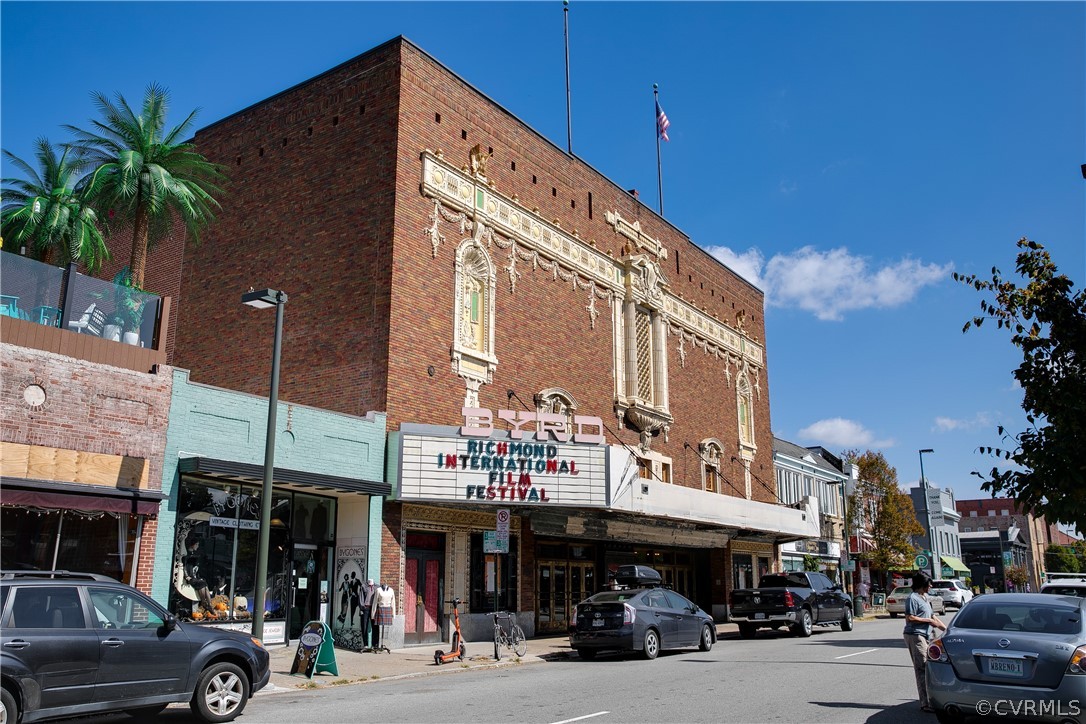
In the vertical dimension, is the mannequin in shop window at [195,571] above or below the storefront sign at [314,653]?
above

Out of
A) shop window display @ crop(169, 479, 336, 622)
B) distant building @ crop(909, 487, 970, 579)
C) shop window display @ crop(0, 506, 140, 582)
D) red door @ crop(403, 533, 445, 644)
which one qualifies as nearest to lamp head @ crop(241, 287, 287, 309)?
shop window display @ crop(169, 479, 336, 622)

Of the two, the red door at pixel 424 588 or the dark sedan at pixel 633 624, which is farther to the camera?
the red door at pixel 424 588

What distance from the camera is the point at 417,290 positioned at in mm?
23094

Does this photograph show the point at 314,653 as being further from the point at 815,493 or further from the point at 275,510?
the point at 815,493

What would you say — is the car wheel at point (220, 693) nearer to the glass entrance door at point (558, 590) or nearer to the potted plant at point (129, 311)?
the potted plant at point (129, 311)

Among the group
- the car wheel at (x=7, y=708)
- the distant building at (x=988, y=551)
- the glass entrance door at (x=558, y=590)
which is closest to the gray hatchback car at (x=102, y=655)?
the car wheel at (x=7, y=708)

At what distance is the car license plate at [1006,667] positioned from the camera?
8.86m

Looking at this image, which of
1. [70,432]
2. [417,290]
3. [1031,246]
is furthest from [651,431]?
[70,432]

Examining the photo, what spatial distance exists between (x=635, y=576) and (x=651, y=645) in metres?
6.15

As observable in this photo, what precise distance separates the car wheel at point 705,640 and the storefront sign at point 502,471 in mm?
4186

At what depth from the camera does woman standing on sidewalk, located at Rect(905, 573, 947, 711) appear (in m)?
11.4

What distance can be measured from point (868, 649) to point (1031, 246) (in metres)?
10.4

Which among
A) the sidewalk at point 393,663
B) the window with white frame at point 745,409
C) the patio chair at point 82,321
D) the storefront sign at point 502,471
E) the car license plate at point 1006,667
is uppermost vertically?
the window with white frame at point 745,409

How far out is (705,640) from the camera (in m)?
21.2
